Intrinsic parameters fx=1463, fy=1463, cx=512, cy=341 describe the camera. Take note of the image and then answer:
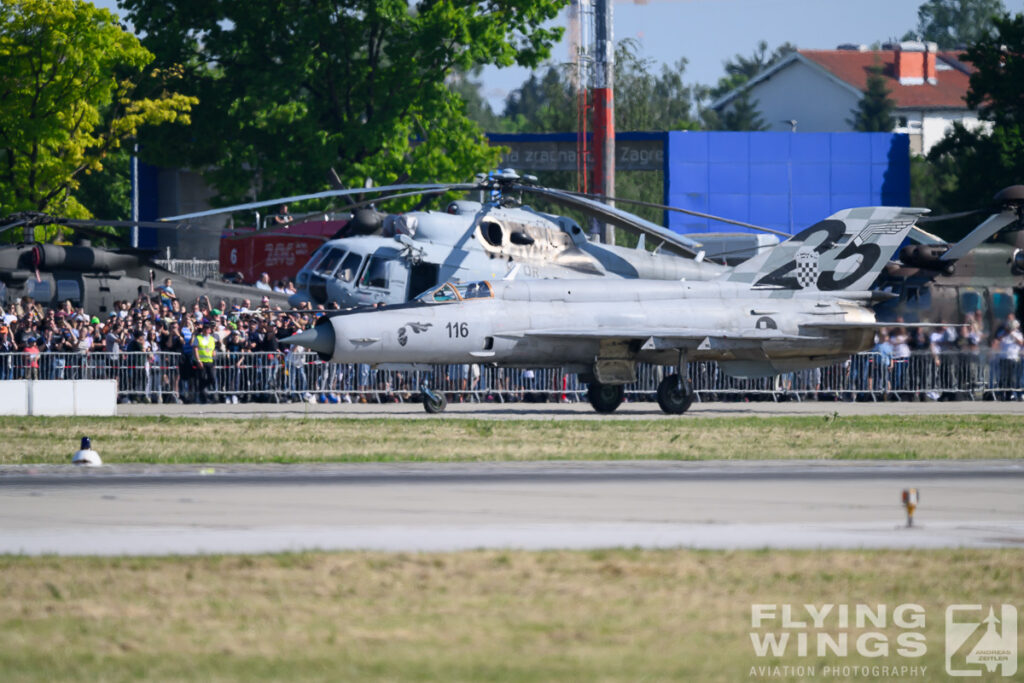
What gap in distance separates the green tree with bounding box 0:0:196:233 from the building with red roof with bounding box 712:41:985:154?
8853cm

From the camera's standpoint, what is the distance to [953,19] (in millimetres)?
183375

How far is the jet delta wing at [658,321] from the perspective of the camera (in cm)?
2728

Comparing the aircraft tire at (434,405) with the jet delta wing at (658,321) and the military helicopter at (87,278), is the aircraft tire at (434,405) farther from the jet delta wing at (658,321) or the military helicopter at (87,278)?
the military helicopter at (87,278)

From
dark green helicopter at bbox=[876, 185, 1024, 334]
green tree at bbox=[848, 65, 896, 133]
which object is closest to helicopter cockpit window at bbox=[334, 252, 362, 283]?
dark green helicopter at bbox=[876, 185, 1024, 334]

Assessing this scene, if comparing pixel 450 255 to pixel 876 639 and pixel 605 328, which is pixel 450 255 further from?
pixel 876 639

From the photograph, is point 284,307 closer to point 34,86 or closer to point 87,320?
point 87,320

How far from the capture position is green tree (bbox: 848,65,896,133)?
11456 cm

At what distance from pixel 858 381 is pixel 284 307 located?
572 inches

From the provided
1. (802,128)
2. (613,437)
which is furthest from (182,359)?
(802,128)

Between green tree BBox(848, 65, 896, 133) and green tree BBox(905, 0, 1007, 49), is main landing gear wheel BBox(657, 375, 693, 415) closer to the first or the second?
green tree BBox(848, 65, 896, 133)

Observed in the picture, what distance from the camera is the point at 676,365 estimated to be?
2959 cm

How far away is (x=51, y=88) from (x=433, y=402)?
1681cm

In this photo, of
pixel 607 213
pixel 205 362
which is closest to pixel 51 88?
pixel 205 362

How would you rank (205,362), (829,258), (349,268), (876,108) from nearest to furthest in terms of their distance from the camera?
(349,268) → (829,258) → (205,362) → (876,108)
